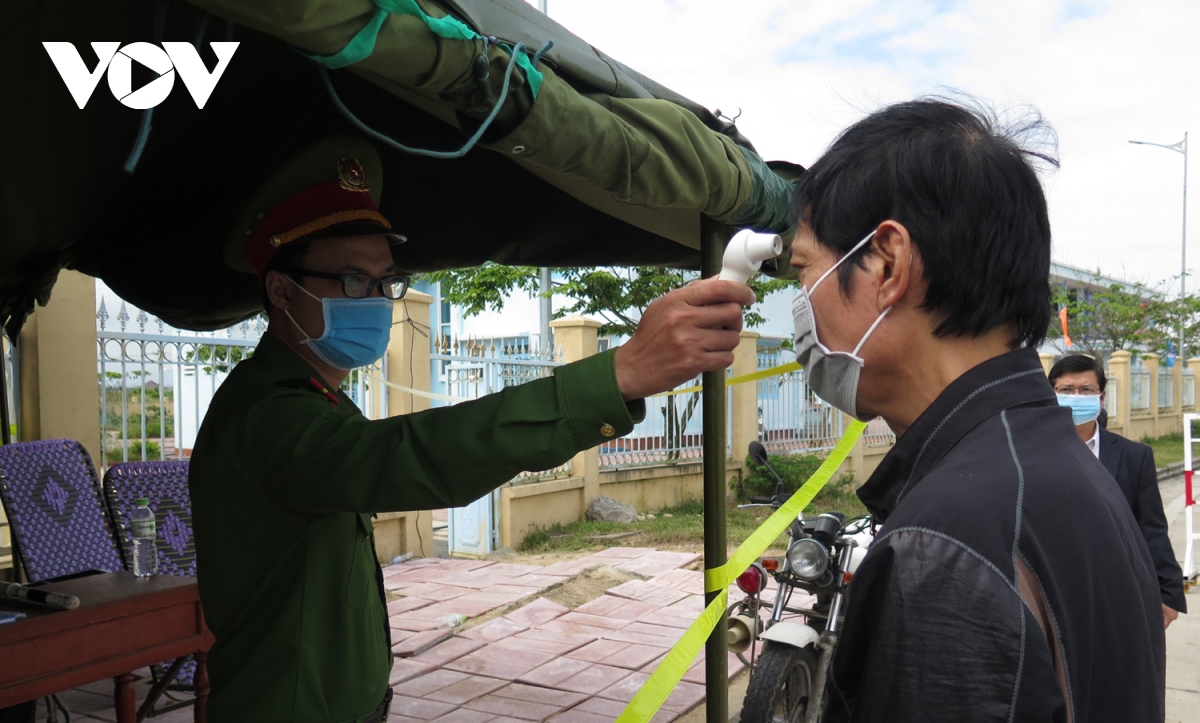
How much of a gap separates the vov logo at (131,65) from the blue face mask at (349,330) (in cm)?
48

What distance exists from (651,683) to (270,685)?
2.41 ft

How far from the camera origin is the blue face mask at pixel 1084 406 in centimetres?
419

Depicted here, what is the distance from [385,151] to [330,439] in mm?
1135

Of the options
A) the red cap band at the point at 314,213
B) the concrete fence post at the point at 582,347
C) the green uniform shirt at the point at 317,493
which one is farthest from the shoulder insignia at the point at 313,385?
the concrete fence post at the point at 582,347

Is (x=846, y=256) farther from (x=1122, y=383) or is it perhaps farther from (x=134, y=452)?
(x=1122, y=383)

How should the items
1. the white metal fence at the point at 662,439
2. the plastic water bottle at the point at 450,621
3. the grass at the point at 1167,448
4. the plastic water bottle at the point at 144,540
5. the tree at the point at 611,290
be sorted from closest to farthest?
the plastic water bottle at the point at 144,540 < the plastic water bottle at the point at 450,621 < the white metal fence at the point at 662,439 < the tree at the point at 611,290 < the grass at the point at 1167,448

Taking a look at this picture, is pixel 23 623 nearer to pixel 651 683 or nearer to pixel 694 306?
pixel 651 683

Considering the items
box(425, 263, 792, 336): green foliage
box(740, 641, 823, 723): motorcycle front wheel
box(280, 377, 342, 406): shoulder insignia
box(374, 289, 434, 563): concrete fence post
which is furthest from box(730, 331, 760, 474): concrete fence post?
box(280, 377, 342, 406): shoulder insignia

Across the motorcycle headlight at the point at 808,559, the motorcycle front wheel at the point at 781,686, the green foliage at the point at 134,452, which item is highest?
the green foliage at the point at 134,452

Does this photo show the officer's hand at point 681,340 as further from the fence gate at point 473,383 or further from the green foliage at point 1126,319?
the green foliage at point 1126,319

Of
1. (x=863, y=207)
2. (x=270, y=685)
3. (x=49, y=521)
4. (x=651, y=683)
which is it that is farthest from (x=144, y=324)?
(x=863, y=207)

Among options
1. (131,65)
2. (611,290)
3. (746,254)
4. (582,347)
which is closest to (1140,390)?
(611,290)

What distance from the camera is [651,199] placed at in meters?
1.87

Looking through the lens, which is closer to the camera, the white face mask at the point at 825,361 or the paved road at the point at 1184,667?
the white face mask at the point at 825,361
